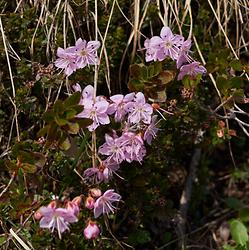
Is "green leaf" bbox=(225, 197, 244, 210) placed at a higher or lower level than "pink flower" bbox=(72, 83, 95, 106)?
lower

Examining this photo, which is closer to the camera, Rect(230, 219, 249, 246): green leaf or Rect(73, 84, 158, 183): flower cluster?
Rect(73, 84, 158, 183): flower cluster

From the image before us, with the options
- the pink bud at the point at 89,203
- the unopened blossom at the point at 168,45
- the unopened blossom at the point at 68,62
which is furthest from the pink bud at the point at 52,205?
the unopened blossom at the point at 168,45

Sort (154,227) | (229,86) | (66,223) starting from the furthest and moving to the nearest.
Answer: (154,227) → (229,86) → (66,223)

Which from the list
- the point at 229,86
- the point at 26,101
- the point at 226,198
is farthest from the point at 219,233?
→ the point at 26,101

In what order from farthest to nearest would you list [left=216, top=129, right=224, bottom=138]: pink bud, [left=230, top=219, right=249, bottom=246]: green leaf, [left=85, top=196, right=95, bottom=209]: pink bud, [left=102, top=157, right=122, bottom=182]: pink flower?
[left=230, top=219, right=249, bottom=246]: green leaf, [left=216, top=129, right=224, bottom=138]: pink bud, [left=102, top=157, right=122, bottom=182]: pink flower, [left=85, top=196, right=95, bottom=209]: pink bud

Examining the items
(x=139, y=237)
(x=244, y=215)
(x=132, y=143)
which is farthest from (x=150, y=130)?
(x=244, y=215)

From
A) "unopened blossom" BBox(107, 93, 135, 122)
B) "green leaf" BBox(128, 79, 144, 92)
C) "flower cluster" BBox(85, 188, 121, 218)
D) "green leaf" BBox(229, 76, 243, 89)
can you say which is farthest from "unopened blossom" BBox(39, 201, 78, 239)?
"green leaf" BBox(229, 76, 243, 89)

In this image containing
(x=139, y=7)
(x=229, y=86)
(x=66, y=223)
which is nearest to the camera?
(x=66, y=223)

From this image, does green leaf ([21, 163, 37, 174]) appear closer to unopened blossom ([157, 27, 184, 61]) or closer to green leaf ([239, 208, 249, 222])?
unopened blossom ([157, 27, 184, 61])

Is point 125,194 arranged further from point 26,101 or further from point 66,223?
point 66,223
